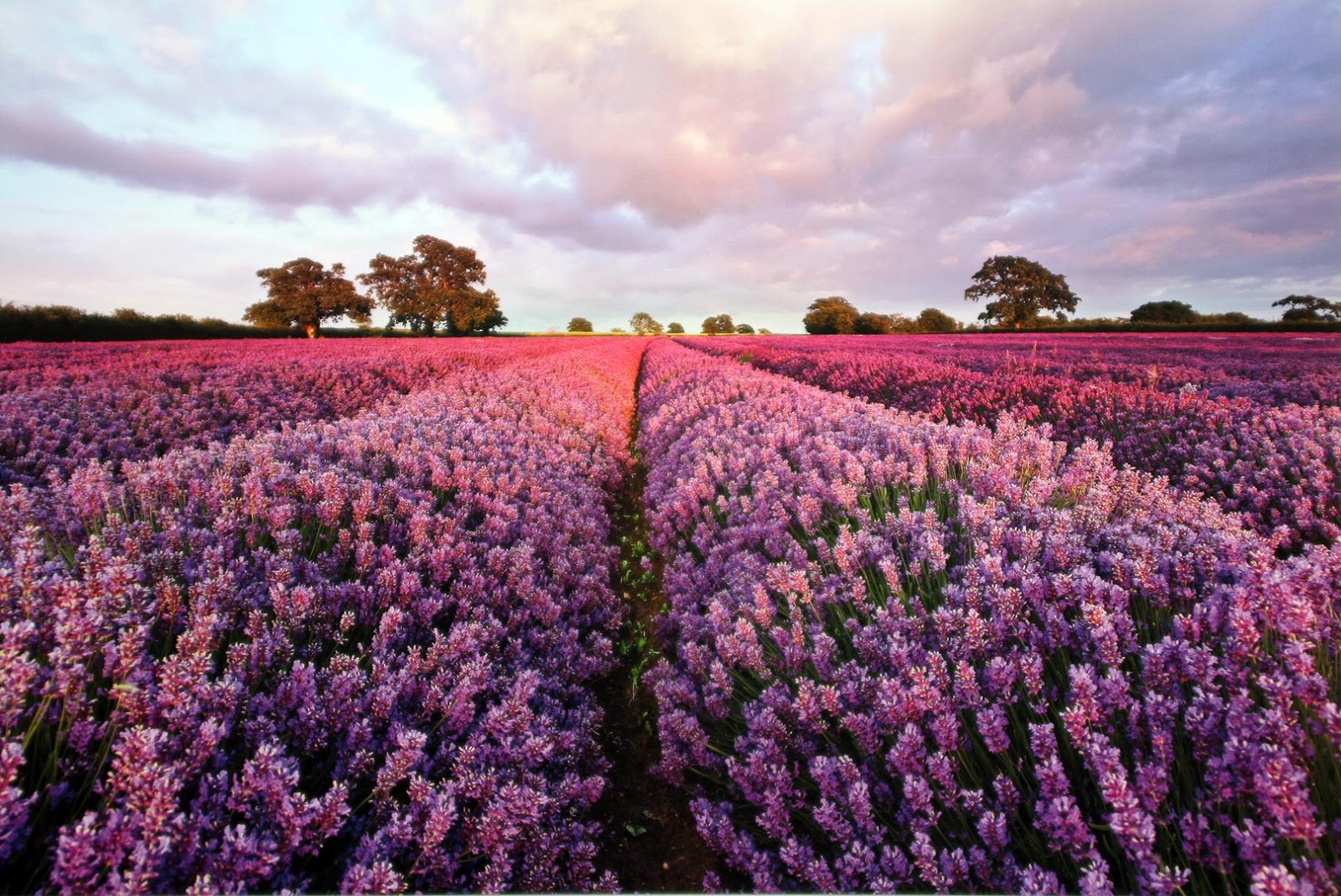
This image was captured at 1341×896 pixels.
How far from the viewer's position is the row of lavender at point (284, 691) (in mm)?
1175

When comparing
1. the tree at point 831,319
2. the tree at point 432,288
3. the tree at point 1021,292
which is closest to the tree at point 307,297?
the tree at point 432,288

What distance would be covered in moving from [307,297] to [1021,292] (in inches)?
2820

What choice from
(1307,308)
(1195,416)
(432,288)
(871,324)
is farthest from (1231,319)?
(432,288)

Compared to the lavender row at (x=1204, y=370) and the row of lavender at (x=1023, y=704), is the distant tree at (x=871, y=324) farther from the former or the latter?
the row of lavender at (x=1023, y=704)

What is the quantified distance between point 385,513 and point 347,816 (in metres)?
1.77

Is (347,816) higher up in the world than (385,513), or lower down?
lower down

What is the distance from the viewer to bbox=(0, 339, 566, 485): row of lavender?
5.41m

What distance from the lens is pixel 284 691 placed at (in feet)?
5.20

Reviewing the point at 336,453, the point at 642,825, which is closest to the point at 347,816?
the point at 642,825

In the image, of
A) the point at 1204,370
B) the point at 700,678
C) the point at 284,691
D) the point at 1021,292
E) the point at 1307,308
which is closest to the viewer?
the point at 284,691

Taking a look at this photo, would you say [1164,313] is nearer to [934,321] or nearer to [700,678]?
[934,321]

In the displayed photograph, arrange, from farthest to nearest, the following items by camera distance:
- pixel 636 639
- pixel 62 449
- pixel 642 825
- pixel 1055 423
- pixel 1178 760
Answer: pixel 1055 423 < pixel 62 449 < pixel 636 639 < pixel 642 825 < pixel 1178 760

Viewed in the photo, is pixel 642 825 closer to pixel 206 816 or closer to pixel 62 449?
pixel 206 816

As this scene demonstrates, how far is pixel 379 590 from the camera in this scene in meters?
2.26
